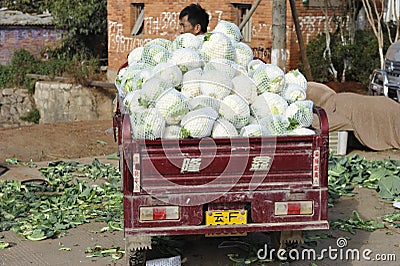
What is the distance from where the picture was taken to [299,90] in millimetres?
6352

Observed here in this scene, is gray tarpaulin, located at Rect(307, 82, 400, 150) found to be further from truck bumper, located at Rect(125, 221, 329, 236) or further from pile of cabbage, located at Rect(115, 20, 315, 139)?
truck bumper, located at Rect(125, 221, 329, 236)

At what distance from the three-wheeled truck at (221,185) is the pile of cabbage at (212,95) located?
0.18 meters

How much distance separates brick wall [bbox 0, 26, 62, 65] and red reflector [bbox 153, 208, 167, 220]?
20.2 m

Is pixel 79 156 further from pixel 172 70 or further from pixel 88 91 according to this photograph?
pixel 88 91

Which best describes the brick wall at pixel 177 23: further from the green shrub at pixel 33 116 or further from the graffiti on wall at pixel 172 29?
the green shrub at pixel 33 116

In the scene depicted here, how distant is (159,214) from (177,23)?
14.8 meters

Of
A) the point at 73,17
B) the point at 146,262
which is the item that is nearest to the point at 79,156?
the point at 146,262

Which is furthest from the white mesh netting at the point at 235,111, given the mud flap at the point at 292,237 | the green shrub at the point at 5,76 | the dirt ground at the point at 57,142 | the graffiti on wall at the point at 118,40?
the green shrub at the point at 5,76

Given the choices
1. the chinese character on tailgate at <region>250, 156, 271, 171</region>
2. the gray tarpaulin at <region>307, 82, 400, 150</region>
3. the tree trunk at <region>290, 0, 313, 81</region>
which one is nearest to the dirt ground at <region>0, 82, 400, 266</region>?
the chinese character on tailgate at <region>250, 156, 271, 171</region>

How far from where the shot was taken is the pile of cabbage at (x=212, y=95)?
5.74 metres

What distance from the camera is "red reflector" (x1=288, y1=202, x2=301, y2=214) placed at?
577 centimetres

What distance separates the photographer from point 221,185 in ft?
18.6

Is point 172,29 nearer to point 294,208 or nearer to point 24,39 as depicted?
point 24,39
